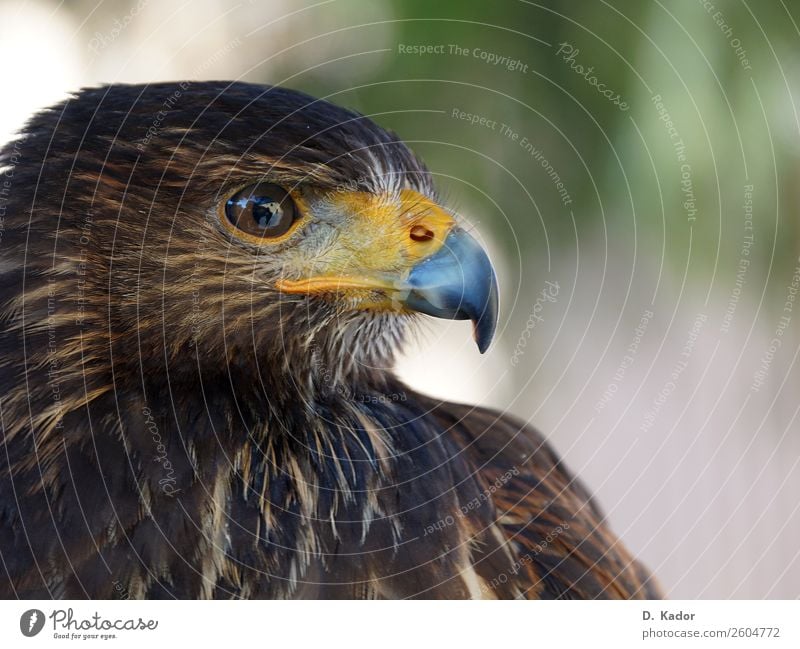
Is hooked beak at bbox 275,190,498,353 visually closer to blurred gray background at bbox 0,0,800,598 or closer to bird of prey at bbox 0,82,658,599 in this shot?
bird of prey at bbox 0,82,658,599

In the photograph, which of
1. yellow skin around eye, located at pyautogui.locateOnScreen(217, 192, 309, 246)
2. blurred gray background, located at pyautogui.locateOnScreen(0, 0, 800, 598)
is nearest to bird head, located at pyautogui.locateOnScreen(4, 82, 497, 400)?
yellow skin around eye, located at pyautogui.locateOnScreen(217, 192, 309, 246)

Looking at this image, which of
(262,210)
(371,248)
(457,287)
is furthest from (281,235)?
(457,287)

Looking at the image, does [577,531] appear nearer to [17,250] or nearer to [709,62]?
[17,250]

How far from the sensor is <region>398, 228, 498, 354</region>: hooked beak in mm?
1412

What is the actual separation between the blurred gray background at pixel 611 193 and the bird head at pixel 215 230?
0.81ft

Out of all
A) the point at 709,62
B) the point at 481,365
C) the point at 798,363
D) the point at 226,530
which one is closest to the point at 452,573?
the point at 226,530

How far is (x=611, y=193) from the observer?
10.3 feet

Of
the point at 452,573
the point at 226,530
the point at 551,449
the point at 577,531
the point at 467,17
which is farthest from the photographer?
the point at 467,17

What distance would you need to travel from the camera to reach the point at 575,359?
12.4ft

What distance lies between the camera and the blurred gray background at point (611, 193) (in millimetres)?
2207

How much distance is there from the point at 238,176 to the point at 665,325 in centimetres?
276

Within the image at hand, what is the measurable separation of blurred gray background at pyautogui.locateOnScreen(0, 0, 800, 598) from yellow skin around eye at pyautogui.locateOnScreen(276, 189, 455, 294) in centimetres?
32

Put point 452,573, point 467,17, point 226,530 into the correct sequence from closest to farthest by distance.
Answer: point 226,530 → point 452,573 → point 467,17

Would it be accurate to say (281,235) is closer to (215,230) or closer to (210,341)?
(215,230)
